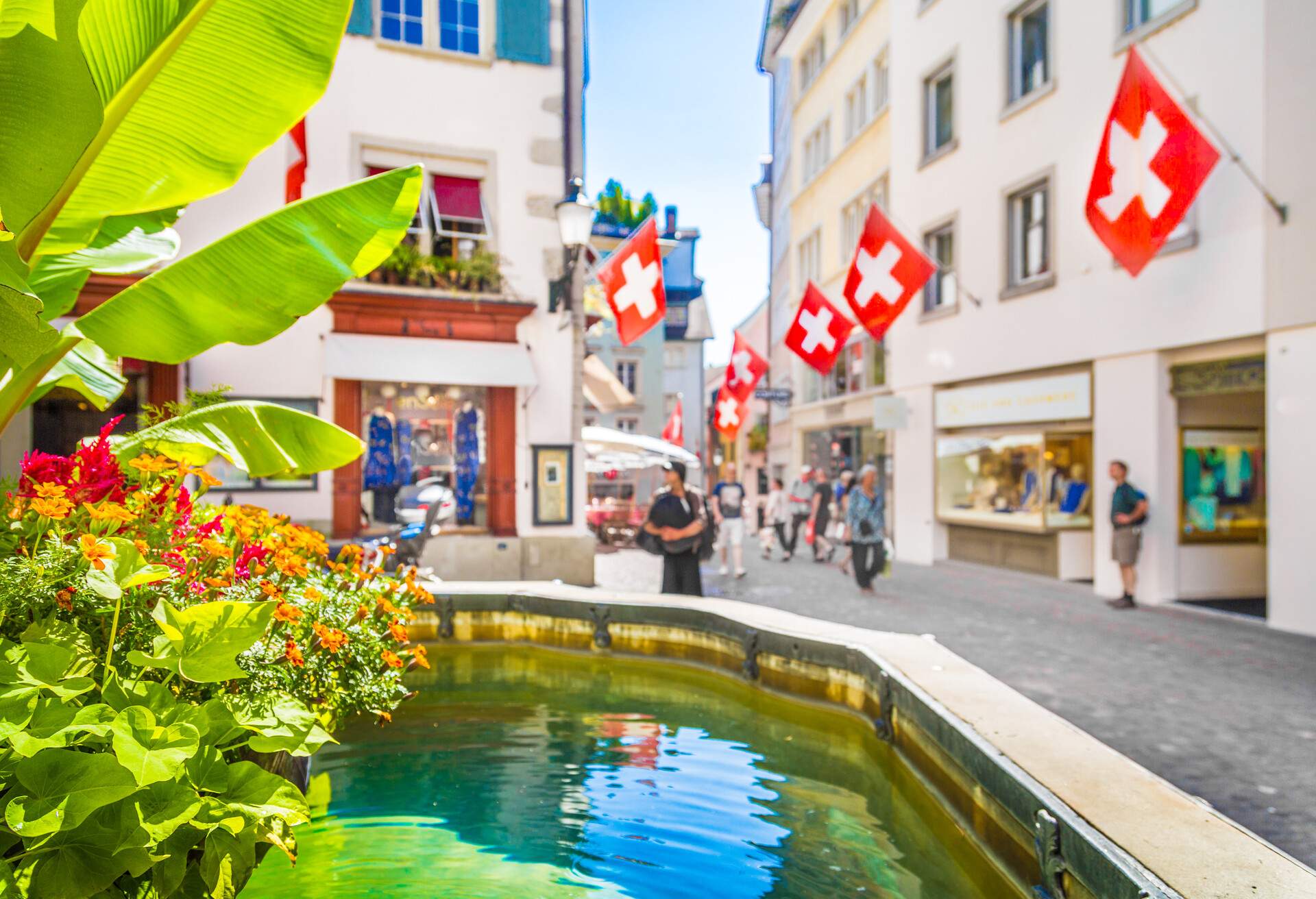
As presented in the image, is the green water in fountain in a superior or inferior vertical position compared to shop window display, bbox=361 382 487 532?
inferior

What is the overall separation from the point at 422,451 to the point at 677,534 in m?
6.55

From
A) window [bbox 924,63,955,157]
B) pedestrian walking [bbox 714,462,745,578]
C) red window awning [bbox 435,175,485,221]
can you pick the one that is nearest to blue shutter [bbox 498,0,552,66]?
red window awning [bbox 435,175,485,221]

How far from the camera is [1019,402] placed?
1432 cm

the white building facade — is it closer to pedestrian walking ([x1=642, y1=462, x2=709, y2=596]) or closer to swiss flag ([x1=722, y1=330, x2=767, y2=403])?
swiss flag ([x1=722, y1=330, x2=767, y2=403])

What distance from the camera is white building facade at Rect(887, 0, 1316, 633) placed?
9750mm

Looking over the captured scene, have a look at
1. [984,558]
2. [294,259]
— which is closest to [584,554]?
[984,558]

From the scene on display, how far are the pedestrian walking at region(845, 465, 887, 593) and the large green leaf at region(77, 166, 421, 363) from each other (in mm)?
9417

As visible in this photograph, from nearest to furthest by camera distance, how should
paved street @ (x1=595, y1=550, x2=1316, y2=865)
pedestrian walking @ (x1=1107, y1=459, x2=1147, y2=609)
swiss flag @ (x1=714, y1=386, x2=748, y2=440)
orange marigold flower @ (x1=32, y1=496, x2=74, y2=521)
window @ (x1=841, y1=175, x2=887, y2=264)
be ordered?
orange marigold flower @ (x1=32, y1=496, x2=74, y2=521)
paved street @ (x1=595, y1=550, x2=1316, y2=865)
pedestrian walking @ (x1=1107, y1=459, x2=1147, y2=609)
swiss flag @ (x1=714, y1=386, x2=748, y2=440)
window @ (x1=841, y1=175, x2=887, y2=264)

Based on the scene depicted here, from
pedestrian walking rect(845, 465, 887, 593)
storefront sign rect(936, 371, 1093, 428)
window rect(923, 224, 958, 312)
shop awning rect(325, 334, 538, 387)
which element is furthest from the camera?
window rect(923, 224, 958, 312)

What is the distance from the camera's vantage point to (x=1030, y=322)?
46.1ft

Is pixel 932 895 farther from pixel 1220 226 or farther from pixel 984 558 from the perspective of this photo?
pixel 984 558

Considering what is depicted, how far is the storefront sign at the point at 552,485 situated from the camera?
1341cm

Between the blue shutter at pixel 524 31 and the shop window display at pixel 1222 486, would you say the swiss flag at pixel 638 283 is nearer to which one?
the blue shutter at pixel 524 31

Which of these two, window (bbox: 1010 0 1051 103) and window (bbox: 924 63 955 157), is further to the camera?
window (bbox: 924 63 955 157)
